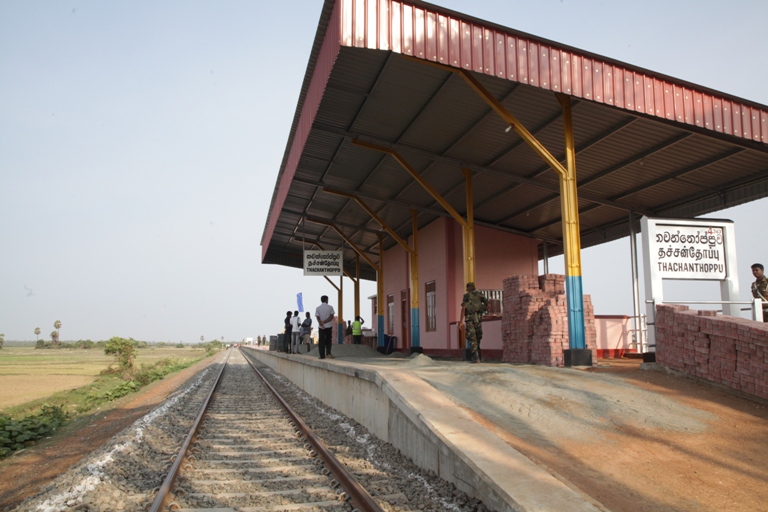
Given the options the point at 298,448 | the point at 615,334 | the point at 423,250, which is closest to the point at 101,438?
the point at 298,448

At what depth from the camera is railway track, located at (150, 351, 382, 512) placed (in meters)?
5.13

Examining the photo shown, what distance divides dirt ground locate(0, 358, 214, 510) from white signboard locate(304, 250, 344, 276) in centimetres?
1169

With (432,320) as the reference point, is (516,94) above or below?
above

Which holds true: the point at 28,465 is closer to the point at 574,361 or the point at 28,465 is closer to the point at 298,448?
the point at 298,448

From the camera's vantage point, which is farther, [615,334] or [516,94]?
[615,334]

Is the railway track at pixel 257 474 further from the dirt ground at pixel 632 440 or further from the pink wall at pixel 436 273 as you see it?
the pink wall at pixel 436 273

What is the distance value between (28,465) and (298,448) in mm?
4358

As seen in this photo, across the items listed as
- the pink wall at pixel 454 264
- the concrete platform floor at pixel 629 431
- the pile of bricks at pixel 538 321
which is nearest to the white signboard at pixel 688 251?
the concrete platform floor at pixel 629 431

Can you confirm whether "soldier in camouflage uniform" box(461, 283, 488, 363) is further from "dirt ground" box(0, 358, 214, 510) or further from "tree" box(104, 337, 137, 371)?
"tree" box(104, 337, 137, 371)

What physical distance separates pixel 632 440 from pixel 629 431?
0.31 metres

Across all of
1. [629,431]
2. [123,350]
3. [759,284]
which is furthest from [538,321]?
[123,350]

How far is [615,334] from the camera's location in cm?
1642

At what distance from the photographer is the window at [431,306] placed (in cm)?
2353

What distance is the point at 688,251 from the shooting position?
395 inches
